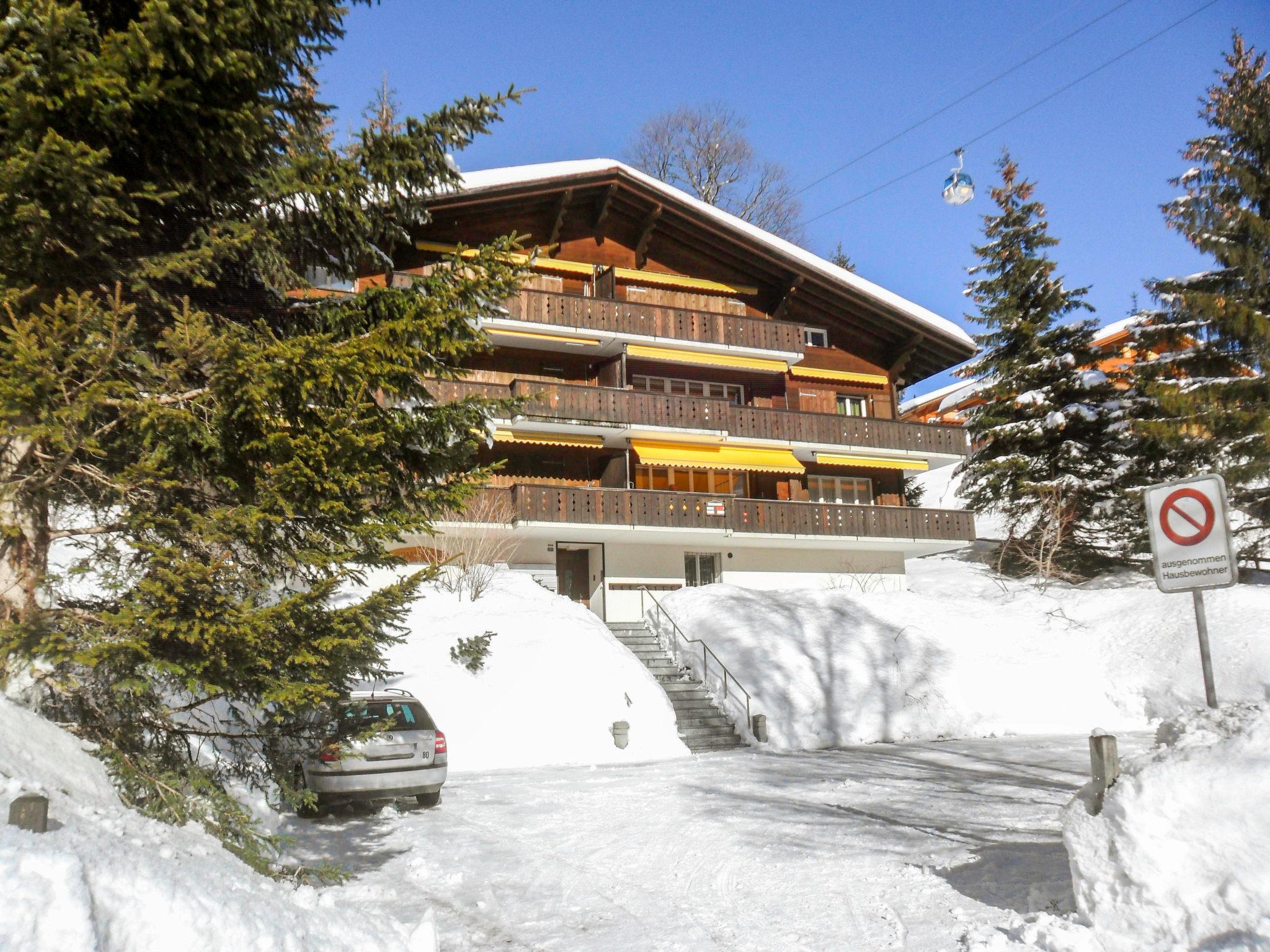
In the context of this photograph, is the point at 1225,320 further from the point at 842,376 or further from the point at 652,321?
the point at 652,321

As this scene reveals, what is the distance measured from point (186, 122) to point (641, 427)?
20.2m

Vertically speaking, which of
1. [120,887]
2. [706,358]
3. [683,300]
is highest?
[683,300]

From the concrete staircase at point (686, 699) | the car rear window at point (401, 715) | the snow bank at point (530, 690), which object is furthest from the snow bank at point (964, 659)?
the car rear window at point (401, 715)

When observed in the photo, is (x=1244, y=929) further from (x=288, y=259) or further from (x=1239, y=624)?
(x=1239, y=624)

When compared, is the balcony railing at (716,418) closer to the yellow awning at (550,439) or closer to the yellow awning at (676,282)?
the yellow awning at (550,439)

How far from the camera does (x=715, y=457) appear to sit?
28.5 m

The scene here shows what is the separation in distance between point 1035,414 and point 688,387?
10.6 m

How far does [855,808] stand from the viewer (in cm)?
1183

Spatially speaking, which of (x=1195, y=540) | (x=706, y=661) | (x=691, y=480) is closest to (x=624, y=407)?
(x=691, y=480)

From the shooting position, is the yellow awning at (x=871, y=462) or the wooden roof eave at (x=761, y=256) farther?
the yellow awning at (x=871, y=462)

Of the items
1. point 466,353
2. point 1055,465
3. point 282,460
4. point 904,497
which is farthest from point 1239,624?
point 282,460

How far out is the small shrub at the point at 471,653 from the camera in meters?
17.9

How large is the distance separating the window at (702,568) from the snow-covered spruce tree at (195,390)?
21271 millimetres

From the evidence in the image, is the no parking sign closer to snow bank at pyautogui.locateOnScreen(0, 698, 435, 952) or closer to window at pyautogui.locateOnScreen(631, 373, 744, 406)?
snow bank at pyautogui.locateOnScreen(0, 698, 435, 952)
